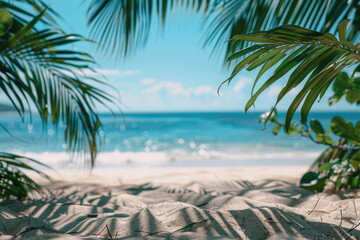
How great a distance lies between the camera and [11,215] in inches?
42.1

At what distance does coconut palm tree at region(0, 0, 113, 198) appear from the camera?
1252mm

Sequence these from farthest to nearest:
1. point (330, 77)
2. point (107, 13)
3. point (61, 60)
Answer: point (107, 13) → point (61, 60) → point (330, 77)

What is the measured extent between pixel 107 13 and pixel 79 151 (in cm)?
92

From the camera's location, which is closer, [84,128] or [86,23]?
[84,128]

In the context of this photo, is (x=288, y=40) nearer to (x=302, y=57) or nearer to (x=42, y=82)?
(x=302, y=57)

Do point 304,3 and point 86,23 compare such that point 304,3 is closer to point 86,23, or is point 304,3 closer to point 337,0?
point 337,0

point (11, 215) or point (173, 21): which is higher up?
point (173, 21)

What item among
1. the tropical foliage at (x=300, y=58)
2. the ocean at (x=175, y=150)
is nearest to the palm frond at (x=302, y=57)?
the tropical foliage at (x=300, y=58)

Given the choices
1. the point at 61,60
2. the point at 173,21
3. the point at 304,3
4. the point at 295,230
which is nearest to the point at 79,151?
the point at 61,60

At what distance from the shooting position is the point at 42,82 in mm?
1580

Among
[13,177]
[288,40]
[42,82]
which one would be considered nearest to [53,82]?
[42,82]

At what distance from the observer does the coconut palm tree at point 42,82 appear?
4.11ft

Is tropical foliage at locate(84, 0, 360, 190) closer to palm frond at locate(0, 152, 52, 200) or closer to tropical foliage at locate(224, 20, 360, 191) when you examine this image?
tropical foliage at locate(224, 20, 360, 191)

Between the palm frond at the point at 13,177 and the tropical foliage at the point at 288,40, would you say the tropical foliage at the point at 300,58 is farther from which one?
the palm frond at the point at 13,177
